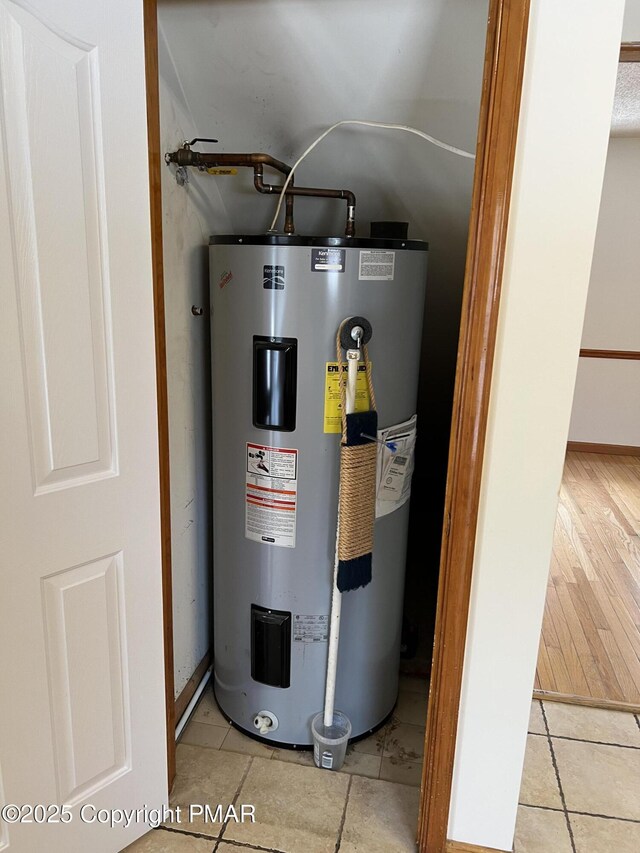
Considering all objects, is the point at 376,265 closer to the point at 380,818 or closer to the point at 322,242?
the point at 322,242

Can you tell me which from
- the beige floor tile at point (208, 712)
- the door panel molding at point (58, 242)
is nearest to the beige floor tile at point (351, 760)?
the beige floor tile at point (208, 712)

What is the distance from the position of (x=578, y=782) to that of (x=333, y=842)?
730 mm

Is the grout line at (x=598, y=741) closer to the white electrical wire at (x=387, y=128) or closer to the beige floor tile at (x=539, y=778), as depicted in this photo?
the beige floor tile at (x=539, y=778)

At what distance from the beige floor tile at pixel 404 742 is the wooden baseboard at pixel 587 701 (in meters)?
0.47

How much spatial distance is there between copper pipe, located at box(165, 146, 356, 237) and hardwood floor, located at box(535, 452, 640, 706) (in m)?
1.70

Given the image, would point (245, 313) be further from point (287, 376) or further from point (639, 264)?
point (639, 264)

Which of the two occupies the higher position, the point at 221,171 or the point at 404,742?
the point at 221,171

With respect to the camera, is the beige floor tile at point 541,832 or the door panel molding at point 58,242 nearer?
the door panel molding at point 58,242

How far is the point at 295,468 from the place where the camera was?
166 centimetres

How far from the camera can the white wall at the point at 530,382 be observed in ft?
3.58

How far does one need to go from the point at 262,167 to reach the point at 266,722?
62.4 inches

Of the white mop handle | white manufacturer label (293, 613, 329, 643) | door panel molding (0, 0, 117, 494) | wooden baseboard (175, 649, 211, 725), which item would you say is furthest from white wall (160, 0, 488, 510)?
wooden baseboard (175, 649, 211, 725)

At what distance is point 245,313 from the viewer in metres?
1.62
